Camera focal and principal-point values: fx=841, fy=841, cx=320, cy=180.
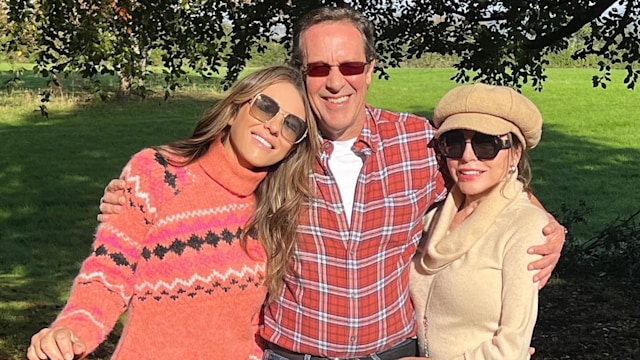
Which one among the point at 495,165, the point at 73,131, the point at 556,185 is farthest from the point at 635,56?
the point at 73,131

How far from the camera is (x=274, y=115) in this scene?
3031 millimetres

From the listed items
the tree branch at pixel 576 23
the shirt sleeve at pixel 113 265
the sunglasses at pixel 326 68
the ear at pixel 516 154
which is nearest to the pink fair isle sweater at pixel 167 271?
the shirt sleeve at pixel 113 265

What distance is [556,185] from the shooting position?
1598 centimetres

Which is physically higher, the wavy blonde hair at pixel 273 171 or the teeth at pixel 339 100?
the teeth at pixel 339 100

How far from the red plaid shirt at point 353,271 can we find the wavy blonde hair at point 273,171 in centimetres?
9

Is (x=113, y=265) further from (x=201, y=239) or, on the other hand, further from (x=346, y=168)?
(x=346, y=168)

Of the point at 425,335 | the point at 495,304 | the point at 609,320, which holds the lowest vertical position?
the point at 609,320

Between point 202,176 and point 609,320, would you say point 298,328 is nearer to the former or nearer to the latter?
point 202,176

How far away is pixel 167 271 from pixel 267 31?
479 centimetres

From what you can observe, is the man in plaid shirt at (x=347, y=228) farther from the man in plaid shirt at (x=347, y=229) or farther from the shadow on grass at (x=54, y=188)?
the shadow on grass at (x=54, y=188)

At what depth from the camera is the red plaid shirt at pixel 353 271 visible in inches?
129

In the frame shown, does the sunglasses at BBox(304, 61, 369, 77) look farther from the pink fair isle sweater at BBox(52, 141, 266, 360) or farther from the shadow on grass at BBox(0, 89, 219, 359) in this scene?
the shadow on grass at BBox(0, 89, 219, 359)

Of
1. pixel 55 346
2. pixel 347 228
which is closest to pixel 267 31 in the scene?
pixel 347 228

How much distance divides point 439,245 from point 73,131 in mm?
22433
